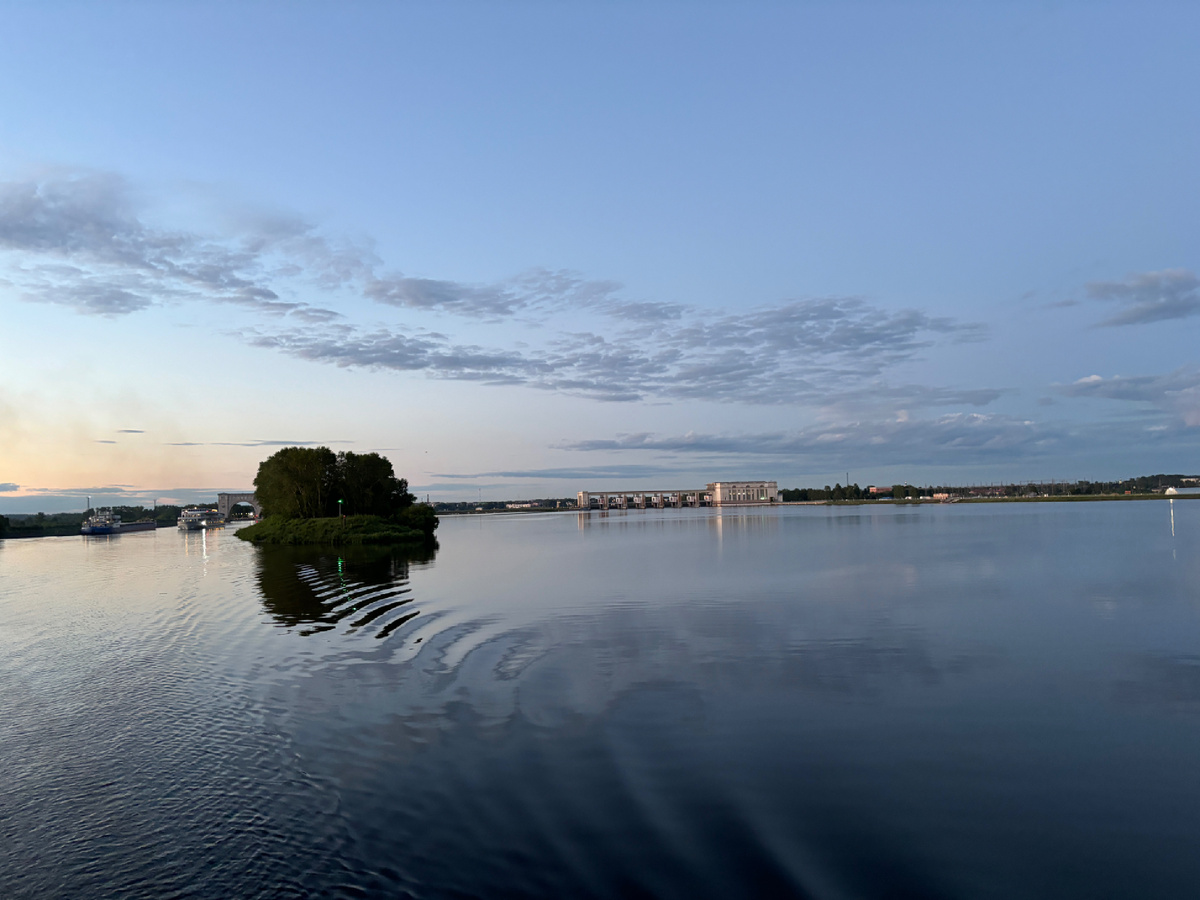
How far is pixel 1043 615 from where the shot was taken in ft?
68.1

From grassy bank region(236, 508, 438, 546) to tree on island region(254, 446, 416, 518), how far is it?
330 centimetres

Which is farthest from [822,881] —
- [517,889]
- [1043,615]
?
[1043,615]

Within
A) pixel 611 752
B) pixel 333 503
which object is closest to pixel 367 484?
pixel 333 503

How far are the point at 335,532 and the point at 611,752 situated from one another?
62890mm

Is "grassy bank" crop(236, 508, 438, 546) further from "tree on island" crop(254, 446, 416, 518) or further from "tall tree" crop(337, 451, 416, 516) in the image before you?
"tall tree" crop(337, 451, 416, 516)

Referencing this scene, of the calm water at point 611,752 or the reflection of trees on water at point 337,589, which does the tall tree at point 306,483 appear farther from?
the calm water at point 611,752

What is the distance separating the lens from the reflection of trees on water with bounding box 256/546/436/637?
866 inches

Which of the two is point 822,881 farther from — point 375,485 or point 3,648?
point 375,485

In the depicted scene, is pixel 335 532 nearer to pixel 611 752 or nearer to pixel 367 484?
pixel 367 484

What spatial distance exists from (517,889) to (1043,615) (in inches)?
770

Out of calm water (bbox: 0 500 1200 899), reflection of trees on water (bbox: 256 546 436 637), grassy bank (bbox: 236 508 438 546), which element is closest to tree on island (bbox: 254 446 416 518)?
grassy bank (bbox: 236 508 438 546)

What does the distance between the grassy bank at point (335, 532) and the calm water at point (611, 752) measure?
4428cm

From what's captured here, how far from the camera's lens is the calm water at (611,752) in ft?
22.9

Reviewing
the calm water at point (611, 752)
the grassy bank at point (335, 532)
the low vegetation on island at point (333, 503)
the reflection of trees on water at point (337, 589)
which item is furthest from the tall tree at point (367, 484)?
the calm water at point (611, 752)
